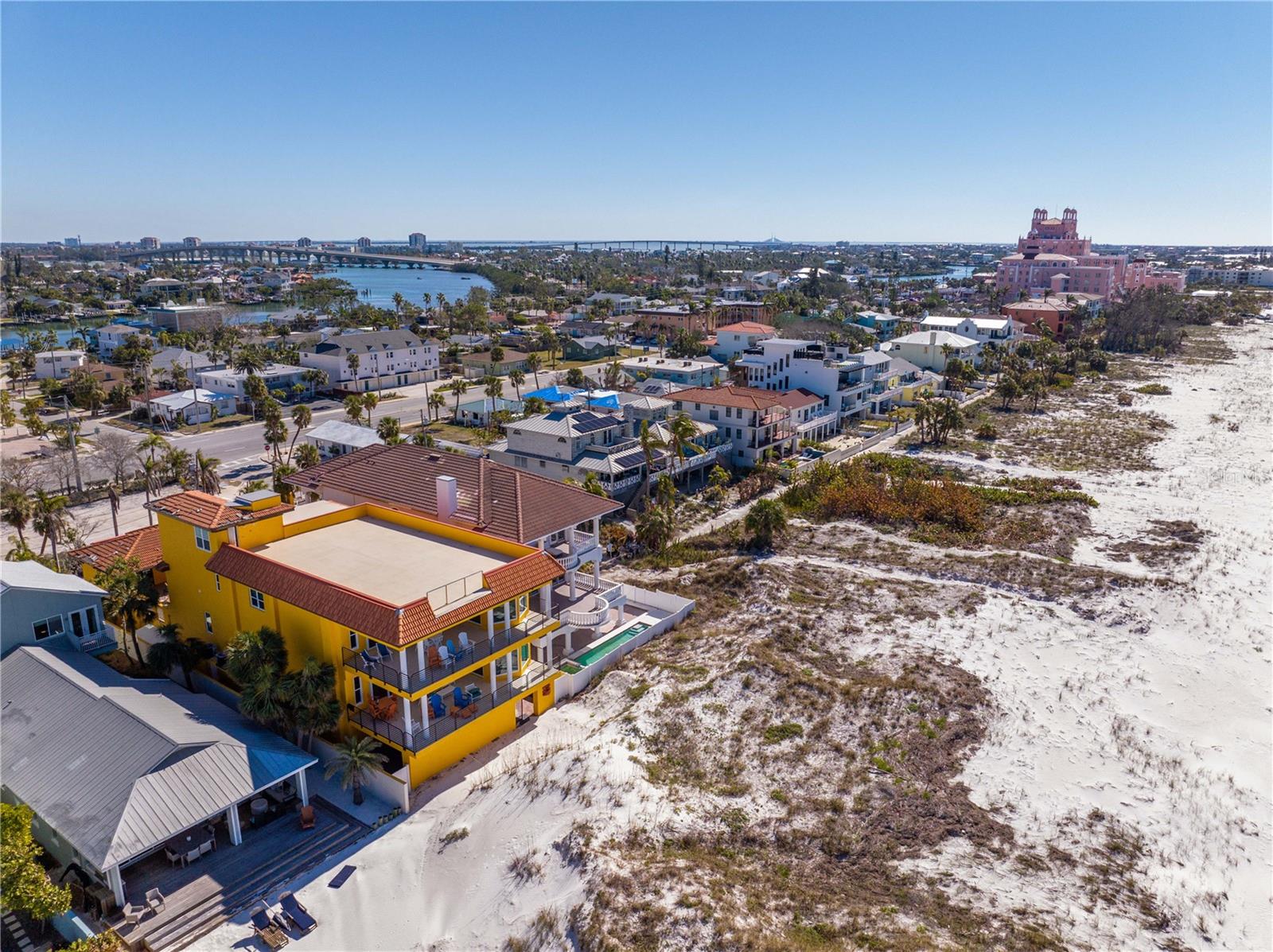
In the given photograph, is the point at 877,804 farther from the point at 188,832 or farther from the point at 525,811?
the point at 188,832

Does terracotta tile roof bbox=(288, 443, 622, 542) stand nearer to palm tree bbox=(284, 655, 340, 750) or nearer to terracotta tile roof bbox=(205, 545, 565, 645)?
terracotta tile roof bbox=(205, 545, 565, 645)

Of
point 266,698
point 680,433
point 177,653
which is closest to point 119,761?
point 266,698

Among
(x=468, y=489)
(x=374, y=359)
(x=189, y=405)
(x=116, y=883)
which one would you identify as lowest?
(x=116, y=883)

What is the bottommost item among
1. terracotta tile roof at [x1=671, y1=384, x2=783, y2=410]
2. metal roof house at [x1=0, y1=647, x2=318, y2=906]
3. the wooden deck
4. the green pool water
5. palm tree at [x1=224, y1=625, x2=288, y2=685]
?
the wooden deck

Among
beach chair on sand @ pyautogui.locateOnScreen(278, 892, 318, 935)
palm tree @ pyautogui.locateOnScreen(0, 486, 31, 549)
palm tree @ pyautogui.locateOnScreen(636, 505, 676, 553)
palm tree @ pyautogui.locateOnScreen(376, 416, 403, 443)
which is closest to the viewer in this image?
beach chair on sand @ pyautogui.locateOnScreen(278, 892, 318, 935)

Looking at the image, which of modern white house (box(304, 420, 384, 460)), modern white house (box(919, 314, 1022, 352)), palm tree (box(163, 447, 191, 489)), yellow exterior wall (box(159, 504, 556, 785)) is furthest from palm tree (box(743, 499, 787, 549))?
modern white house (box(919, 314, 1022, 352))

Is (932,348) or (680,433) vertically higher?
(932,348)

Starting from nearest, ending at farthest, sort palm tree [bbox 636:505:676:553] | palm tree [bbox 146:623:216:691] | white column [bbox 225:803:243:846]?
1. white column [bbox 225:803:243:846]
2. palm tree [bbox 146:623:216:691]
3. palm tree [bbox 636:505:676:553]

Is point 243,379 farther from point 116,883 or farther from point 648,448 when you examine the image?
point 116,883
